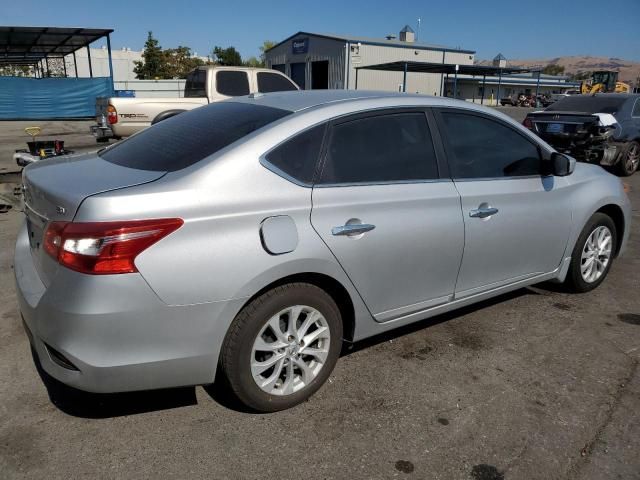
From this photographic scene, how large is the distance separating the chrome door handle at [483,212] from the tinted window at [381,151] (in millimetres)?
358

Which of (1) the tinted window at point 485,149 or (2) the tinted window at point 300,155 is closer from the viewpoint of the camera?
(2) the tinted window at point 300,155

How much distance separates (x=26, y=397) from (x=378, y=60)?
A: 138 ft

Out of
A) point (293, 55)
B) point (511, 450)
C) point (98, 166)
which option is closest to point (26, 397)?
point (98, 166)

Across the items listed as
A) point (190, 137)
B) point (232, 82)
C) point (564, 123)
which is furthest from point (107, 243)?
point (564, 123)

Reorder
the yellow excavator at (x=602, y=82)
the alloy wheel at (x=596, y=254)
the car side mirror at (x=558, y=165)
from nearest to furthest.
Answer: the car side mirror at (x=558, y=165), the alloy wheel at (x=596, y=254), the yellow excavator at (x=602, y=82)

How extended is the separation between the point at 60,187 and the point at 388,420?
202 centimetres

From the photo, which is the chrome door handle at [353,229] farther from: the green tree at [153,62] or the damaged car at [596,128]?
the green tree at [153,62]

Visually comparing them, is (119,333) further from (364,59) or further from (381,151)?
(364,59)

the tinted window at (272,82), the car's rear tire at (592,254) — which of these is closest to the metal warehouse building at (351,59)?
the tinted window at (272,82)

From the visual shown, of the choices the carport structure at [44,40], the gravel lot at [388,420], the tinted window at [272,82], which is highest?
the carport structure at [44,40]

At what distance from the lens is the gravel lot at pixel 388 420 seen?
2.44 metres

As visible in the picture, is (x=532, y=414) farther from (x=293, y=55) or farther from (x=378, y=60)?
(x=293, y=55)

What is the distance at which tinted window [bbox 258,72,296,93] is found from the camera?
1097cm

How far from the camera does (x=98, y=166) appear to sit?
9.54 feet
